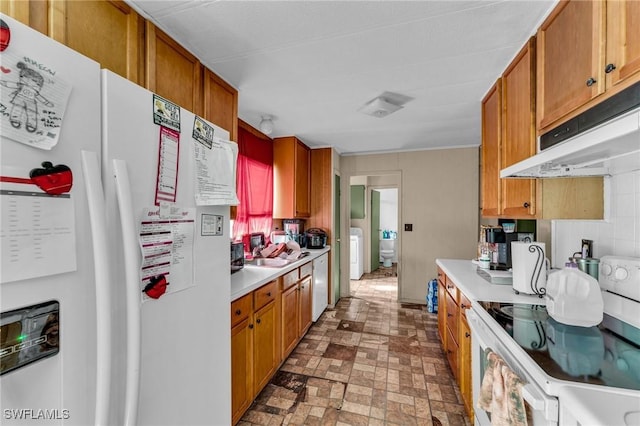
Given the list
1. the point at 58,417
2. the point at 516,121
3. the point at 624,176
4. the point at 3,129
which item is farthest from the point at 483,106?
the point at 58,417

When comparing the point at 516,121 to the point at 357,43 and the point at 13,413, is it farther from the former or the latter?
the point at 13,413

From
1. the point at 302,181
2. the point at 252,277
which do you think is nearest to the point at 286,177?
the point at 302,181

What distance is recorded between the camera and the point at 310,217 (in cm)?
384

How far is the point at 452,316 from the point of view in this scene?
211 cm

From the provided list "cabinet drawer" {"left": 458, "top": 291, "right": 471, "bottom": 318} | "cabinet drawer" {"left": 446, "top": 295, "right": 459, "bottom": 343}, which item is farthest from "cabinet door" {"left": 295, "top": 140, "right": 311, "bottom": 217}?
"cabinet drawer" {"left": 458, "top": 291, "right": 471, "bottom": 318}

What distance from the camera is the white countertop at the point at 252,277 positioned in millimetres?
1619

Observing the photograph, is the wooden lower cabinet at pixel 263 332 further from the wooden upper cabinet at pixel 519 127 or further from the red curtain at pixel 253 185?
the wooden upper cabinet at pixel 519 127

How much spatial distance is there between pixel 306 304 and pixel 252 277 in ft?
3.69

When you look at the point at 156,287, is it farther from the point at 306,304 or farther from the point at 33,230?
the point at 306,304

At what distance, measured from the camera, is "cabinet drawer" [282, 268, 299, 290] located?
7.53 ft

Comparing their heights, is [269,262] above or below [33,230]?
below

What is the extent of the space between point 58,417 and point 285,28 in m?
1.67

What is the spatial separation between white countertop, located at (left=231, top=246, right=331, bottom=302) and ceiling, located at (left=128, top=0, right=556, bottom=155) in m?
1.45

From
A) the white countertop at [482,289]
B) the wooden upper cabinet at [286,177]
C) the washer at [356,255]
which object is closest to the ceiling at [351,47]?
the wooden upper cabinet at [286,177]
